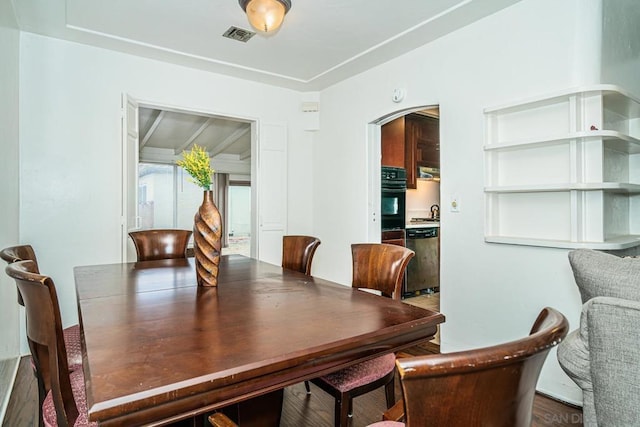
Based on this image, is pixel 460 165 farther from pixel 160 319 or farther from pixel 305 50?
pixel 160 319

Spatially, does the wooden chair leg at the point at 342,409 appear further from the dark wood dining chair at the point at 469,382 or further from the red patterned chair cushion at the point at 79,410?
the dark wood dining chair at the point at 469,382

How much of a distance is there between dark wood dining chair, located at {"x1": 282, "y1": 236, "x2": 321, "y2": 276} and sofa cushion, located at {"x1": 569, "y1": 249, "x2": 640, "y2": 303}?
145 centimetres

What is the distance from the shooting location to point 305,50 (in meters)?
3.37

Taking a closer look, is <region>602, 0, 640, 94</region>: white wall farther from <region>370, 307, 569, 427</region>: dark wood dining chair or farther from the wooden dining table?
<region>370, 307, 569, 427</region>: dark wood dining chair

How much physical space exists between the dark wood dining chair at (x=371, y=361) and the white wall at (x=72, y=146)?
2341 millimetres

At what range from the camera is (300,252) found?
2.48m

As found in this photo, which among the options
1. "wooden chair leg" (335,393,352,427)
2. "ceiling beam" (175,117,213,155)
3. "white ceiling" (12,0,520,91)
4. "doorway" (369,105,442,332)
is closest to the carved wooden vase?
"wooden chair leg" (335,393,352,427)

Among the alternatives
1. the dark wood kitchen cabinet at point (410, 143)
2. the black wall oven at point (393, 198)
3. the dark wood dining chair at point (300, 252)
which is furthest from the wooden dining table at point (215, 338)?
the dark wood kitchen cabinet at point (410, 143)

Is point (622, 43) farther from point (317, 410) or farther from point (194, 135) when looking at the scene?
point (194, 135)

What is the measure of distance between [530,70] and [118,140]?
342 centimetres

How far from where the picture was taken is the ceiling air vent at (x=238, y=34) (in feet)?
9.84

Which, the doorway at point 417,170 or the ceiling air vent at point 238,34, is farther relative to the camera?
the doorway at point 417,170

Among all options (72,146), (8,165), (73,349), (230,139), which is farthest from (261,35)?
(230,139)

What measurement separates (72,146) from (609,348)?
3.78 m
